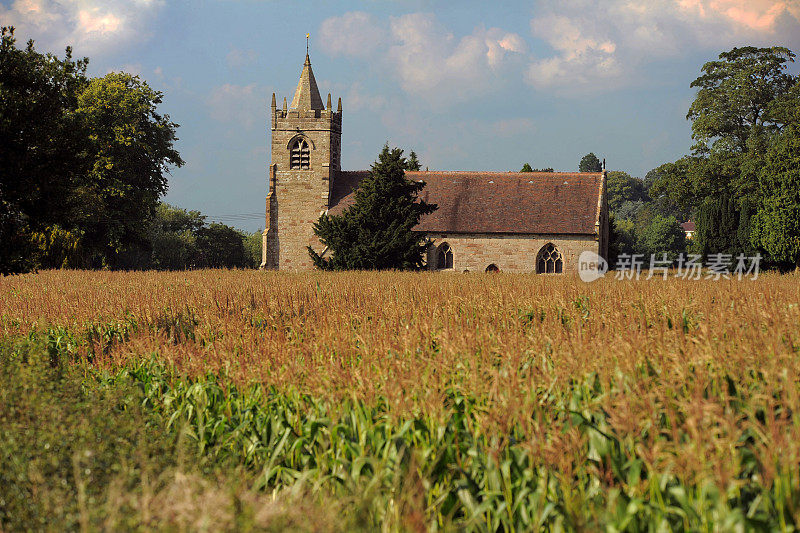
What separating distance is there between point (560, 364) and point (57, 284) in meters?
17.0

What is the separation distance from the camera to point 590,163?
146000mm

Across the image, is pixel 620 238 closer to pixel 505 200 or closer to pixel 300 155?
pixel 505 200

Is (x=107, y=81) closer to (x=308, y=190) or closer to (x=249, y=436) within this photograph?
(x=308, y=190)

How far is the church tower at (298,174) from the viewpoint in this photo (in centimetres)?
4562

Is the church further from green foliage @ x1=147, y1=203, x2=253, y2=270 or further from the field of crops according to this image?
the field of crops

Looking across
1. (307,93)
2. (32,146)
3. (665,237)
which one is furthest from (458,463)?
(665,237)

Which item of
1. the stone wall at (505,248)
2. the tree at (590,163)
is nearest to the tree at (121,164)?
the stone wall at (505,248)

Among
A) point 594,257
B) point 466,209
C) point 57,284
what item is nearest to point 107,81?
point 466,209

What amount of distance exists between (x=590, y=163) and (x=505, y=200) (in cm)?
10781

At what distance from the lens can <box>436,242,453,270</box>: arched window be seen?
4362 cm

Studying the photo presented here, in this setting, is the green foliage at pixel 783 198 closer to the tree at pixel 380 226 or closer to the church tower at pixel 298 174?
the tree at pixel 380 226

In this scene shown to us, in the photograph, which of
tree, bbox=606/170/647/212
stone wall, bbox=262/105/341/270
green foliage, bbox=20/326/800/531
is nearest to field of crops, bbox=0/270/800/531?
green foliage, bbox=20/326/800/531

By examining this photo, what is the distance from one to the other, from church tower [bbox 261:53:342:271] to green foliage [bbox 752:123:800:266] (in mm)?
26152

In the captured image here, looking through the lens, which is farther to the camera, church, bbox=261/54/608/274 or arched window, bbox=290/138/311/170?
arched window, bbox=290/138/311/170
